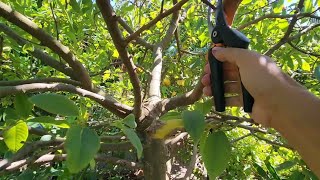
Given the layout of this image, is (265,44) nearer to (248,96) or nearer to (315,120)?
(248,96)

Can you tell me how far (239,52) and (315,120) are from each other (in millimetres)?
220

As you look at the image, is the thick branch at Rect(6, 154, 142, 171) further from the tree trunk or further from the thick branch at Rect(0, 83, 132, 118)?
the thick branch at Rect(0, 83, 132, 118)

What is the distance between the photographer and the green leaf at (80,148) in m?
0.46

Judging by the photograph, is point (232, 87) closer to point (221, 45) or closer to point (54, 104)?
point (221, 45)

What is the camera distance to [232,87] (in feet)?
2.66

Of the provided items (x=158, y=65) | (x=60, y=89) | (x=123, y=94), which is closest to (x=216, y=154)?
(x=60, y=89)

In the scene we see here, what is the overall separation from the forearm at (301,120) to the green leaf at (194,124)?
13 cm

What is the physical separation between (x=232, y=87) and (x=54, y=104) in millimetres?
415

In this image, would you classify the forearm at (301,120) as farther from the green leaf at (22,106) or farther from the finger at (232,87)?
the green leaf at (22,106)

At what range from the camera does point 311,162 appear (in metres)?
0.56

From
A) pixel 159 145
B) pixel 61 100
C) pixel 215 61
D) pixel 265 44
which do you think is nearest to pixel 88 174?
pixel 159 145

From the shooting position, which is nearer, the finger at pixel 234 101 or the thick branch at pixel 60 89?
the finger at pixel 234 101

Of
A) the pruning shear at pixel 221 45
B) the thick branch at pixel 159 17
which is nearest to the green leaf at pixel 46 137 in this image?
the thick branch at pixel 159 17

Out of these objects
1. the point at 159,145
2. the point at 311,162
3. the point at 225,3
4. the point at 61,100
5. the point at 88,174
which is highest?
the point at 225,3
